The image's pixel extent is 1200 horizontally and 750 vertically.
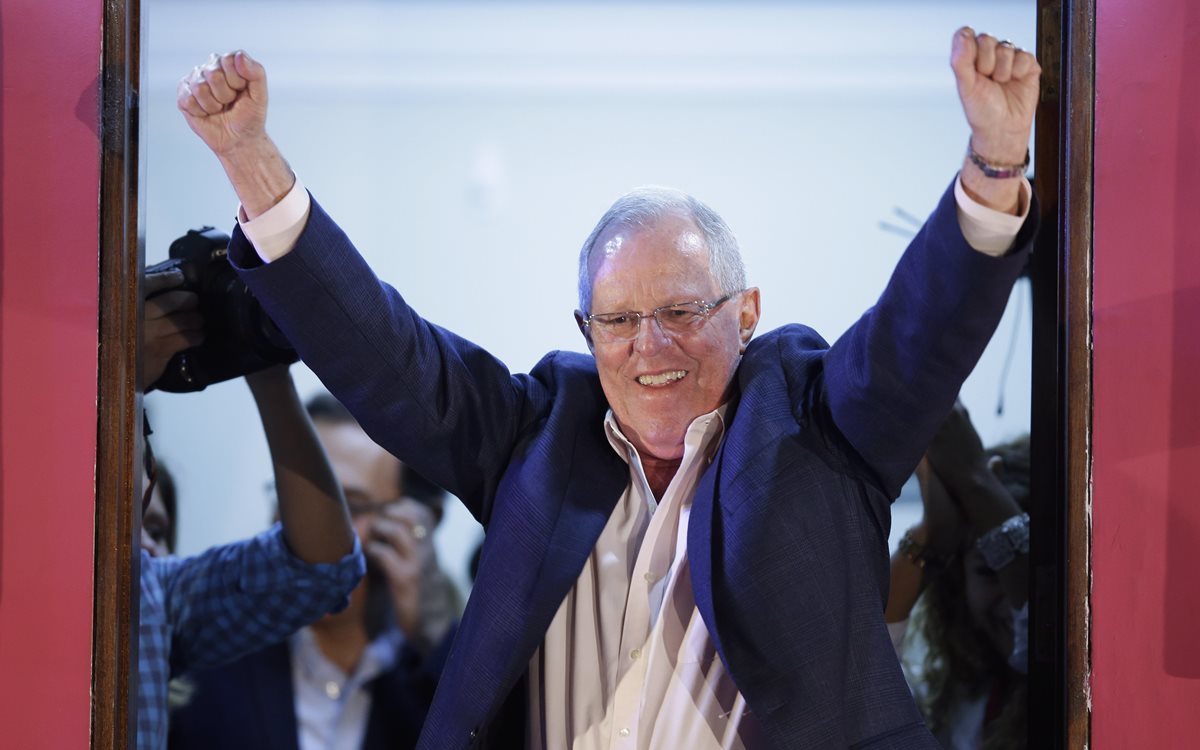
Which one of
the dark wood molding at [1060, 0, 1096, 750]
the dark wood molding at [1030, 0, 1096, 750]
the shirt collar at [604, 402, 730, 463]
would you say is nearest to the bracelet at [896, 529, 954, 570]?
the dark wood molding at [1030, 0, 1096, 750]

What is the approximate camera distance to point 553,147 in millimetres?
2301

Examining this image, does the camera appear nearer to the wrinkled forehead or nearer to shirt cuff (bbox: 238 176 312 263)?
shirt cuff (bbox: 238 176 312 263)

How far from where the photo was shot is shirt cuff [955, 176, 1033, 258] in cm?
130

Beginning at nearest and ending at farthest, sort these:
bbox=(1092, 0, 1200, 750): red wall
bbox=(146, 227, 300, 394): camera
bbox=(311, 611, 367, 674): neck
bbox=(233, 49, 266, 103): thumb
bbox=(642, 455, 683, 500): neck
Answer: bbox=(233, 49, 266, 103): thumb < bbox=(1092, 0, 1200, 750): red wall < bbox=(642, 455, 683, 500): neck < bbox=(146, 227, 300, 394): camera < bbox=(311, 611, 367, 674): neck

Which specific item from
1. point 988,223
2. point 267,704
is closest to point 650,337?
point 988,223

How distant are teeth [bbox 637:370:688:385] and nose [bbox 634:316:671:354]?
0.14ft

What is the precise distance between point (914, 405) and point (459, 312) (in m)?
1.14

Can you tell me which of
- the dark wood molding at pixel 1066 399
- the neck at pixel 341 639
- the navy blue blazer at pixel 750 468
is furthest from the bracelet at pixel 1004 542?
the neck at pixel 341 639

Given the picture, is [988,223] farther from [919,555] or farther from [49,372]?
[49,372]

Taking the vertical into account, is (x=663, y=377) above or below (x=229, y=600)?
above

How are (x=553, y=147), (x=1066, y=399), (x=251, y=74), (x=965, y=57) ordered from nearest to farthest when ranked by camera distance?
(x=965, y=57) → (x=251, y=74) → (x=1066, y=399) → (x=553, y=147)

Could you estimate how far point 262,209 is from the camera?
1436mm

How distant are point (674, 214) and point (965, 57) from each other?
0.51m

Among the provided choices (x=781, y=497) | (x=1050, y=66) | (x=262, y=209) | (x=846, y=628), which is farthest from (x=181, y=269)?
(x=1050, y=66)
